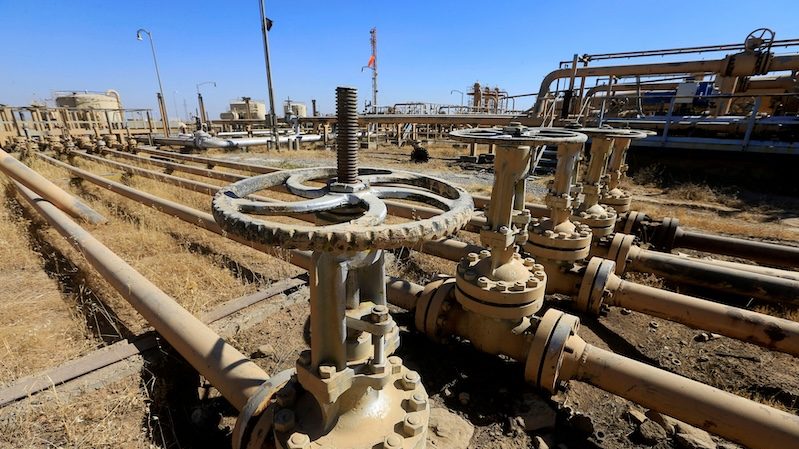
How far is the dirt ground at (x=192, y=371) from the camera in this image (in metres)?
1.74

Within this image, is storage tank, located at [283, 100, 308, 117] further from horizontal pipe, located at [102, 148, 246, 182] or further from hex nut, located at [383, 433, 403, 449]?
hex nut, located at [383, 433, 403, 449]

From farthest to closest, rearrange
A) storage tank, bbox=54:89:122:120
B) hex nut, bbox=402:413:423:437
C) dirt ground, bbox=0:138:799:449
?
storage tank, bbox=54:89:122:120 < dirt ground, bbox=0:138:799:449 < hex nut, bbox=402:413:423:437

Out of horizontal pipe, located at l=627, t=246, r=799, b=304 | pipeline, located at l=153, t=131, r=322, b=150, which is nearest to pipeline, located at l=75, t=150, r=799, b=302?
horizontal pipe, located at l=627, t=246, r=799, b=304

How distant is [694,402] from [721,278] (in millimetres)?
1503

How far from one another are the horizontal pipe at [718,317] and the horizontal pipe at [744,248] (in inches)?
59.7

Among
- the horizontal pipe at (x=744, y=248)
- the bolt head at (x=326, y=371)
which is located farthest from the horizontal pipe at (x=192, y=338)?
the horizontal pipe at (x=744, y=248)

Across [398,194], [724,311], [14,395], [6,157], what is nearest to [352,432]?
[398,194]

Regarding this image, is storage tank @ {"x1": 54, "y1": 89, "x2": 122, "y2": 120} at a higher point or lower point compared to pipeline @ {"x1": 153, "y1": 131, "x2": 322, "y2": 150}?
higher

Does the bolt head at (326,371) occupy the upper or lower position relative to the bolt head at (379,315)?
lower

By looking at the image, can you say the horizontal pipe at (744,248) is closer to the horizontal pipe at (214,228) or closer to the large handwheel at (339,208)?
the horizontal pipe at (214,228)

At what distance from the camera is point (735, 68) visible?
8.19 m

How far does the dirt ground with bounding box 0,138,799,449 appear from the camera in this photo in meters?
1.74

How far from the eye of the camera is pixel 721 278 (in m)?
2.49

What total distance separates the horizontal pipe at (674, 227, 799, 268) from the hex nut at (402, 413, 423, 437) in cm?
345
